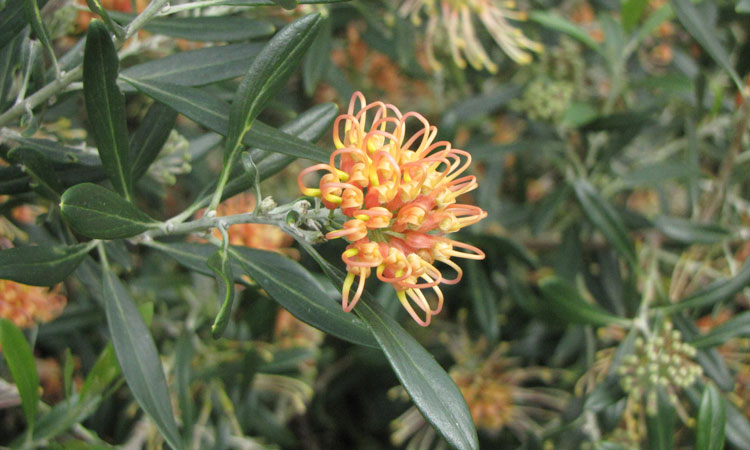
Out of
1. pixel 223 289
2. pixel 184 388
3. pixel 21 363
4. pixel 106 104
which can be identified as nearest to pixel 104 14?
pixel 106 104

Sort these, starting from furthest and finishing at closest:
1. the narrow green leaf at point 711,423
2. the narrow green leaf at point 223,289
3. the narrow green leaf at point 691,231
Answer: the narrow green leaf at point 691,231 → the narrow green leaf at point 711,423 → the narrow green leaf at point 223,289

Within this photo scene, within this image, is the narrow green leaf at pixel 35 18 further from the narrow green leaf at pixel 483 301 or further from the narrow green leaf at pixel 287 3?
the narrow green leaf at pixel 483 301

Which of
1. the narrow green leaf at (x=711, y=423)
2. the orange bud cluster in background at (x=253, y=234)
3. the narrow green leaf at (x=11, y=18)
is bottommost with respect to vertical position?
the narrow green leaf at (x=711, y=423)

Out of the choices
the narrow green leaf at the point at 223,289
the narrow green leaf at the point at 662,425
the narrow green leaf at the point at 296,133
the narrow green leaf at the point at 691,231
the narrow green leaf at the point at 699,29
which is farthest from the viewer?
the narrow green leaf at the point at 691,231

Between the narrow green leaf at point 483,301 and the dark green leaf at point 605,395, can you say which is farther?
the narrow green leaf at point 483,301

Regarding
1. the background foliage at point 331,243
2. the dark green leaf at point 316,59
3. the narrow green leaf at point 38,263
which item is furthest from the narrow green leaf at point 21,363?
the dark green leaf at point 316,59

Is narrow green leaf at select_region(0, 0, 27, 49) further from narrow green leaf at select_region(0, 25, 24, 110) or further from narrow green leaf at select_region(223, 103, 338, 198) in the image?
narrow green leaf at select_region(223, 103, 338, 198)

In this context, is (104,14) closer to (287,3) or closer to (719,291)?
(287,3)

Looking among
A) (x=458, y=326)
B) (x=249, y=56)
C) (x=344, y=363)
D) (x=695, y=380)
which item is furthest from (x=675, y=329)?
(x=249, y=56)

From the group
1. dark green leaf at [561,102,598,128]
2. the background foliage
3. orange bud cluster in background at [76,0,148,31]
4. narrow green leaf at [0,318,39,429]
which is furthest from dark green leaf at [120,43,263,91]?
dark green leaf at [561,102,598,128]

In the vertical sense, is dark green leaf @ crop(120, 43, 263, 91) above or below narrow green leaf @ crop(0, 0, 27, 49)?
below
